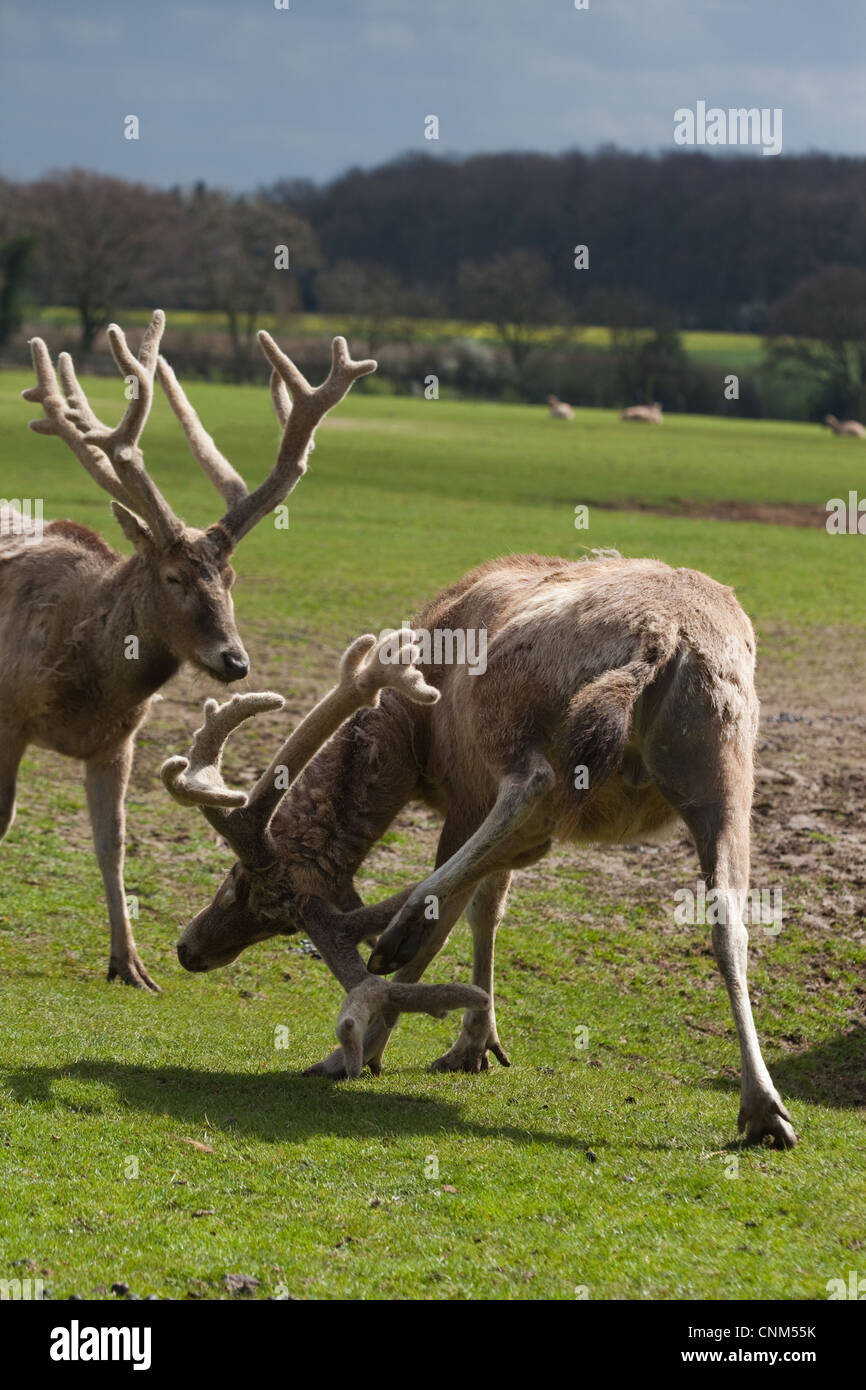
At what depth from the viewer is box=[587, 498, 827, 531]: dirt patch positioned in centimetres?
3378

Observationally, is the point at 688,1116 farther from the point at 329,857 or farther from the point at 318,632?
the point at 318,632

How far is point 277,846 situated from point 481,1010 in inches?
55.9

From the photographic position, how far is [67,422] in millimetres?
10195

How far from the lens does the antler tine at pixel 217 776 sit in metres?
7.26

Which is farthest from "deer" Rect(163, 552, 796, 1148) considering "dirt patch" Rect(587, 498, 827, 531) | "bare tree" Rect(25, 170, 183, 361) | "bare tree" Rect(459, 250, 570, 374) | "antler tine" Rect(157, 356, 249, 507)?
"bare tree" Rect(459, 250, 570, 374)

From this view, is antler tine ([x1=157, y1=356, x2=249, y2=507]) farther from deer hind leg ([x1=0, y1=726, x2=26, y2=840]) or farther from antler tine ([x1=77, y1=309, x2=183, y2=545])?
deer hind leg ([x1=0, y1=726, x2=26, y2=840])

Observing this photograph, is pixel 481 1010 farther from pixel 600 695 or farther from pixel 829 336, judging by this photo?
pixel 829 336

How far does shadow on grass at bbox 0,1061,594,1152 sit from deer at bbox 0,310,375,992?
2069 mm

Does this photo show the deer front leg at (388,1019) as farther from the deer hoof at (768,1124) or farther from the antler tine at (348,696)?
the deer hoof at (768,1124)

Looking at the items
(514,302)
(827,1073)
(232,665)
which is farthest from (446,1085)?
(514,302)

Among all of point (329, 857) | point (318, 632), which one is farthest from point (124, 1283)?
point (318, 632)
